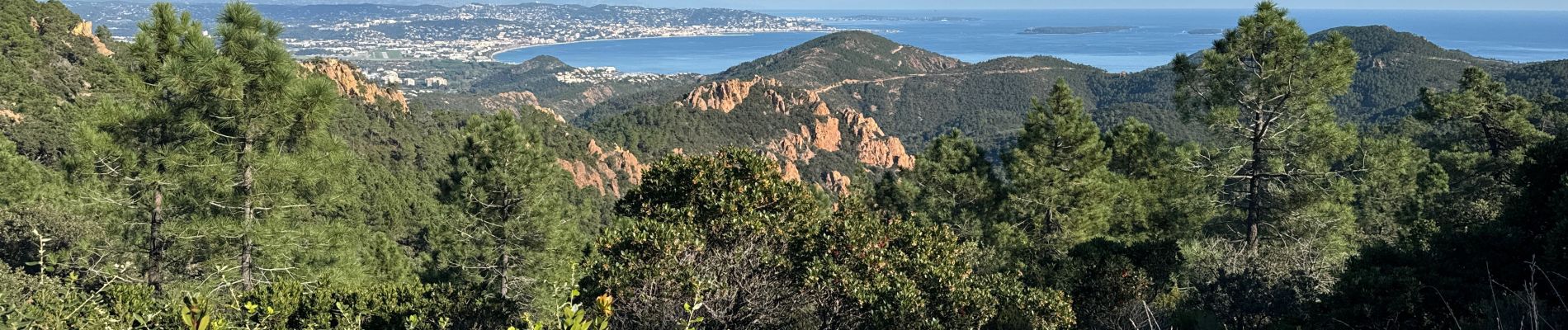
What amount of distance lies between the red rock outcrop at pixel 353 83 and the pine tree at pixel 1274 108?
53.9 meters

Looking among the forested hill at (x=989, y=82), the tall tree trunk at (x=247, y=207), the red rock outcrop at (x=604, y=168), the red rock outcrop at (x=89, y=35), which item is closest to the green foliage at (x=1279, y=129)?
the tall tree trunk at (x=247, y=207)

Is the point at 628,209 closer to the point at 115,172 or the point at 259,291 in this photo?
the point at 259,291

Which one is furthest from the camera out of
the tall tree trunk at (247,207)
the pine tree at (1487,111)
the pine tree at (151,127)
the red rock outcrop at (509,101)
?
the red rock outcrop at (509,101)

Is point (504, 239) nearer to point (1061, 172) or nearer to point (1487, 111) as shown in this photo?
point (1061, 172)

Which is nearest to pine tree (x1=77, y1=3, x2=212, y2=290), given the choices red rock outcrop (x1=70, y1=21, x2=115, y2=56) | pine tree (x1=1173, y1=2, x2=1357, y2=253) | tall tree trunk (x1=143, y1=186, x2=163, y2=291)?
tall tree trunk (x1=143, y1=186, x2=163, y2=291)

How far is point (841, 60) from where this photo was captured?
177m

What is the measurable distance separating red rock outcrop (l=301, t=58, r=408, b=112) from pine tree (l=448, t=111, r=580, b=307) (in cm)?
4359

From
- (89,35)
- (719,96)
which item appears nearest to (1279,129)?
(89,35)

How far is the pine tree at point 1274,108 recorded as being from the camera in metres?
13.1

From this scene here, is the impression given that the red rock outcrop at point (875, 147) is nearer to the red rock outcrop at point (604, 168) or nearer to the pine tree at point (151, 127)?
the red rock outcrop at point (604, 168)

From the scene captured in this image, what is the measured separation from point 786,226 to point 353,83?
194 feet

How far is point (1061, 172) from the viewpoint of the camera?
17828 mm

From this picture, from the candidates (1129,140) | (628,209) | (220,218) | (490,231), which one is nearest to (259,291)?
(220,218)

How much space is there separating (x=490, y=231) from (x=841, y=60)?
536ft
